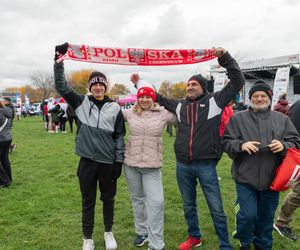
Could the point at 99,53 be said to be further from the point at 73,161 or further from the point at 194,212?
the point at 73,161

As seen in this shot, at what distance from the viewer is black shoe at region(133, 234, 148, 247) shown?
4070 millimetres

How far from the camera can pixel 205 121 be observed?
11.9 feet

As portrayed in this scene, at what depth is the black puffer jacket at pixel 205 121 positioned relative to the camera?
11.7 ft

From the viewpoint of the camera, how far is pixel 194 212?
12.9ft

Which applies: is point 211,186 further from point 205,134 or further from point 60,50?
point 60,50

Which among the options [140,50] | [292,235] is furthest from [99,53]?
[292,235]

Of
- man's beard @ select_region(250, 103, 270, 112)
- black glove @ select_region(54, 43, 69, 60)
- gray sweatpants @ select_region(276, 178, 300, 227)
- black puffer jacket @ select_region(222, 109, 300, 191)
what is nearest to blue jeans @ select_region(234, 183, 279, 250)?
black puffer jacket @ select_region(222, 109, 300, 191)

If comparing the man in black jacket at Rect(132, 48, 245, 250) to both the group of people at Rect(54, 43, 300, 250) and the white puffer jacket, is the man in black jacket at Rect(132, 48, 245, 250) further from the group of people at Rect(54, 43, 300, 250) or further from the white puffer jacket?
the white puffer jacket

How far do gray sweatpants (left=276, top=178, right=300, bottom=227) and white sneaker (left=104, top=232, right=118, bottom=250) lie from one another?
7.75ft

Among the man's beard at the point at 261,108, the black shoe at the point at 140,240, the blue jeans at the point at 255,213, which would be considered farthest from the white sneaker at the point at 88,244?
the man's beard at the point at 261,108

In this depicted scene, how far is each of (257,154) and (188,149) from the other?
2.50 ft

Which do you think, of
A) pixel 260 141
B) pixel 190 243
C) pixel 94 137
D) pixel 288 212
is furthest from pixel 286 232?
pixel 94 137

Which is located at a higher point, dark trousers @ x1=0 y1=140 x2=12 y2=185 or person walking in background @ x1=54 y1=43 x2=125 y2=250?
person walking in background @ x1=54 y1=43 x2=125 y2=250

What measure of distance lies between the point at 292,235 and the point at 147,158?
2.39 m
